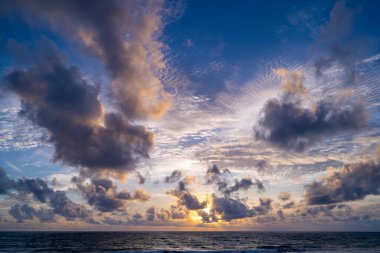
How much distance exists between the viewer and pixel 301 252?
66562 mm

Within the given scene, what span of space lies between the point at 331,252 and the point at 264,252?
1633cm

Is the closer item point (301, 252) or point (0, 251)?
point (301, 252)

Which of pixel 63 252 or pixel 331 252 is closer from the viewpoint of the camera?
pixel 331 252

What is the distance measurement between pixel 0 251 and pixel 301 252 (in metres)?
79.5

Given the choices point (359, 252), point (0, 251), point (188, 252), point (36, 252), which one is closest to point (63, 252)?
point (36, 252)

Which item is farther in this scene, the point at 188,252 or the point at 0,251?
the point at 0,251

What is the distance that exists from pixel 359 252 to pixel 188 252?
1634 inches

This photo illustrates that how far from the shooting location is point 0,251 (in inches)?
2884

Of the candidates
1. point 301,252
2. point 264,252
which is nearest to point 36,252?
point 264,252

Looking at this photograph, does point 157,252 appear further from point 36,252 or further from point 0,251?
point 0,251

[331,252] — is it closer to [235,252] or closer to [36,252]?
[235,252]

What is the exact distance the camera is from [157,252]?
67.4 metres

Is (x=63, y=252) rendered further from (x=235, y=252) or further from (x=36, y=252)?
(x=235, y=252)

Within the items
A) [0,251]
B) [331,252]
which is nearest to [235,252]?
[331,252]
